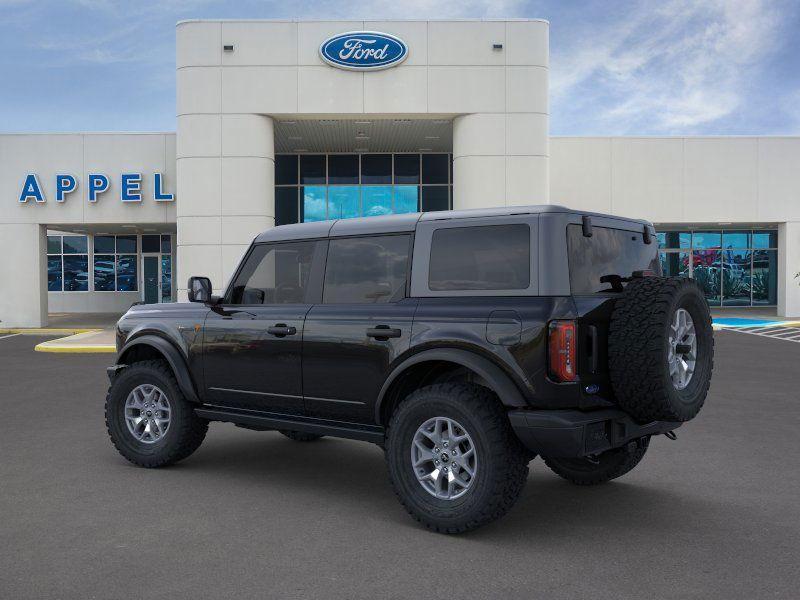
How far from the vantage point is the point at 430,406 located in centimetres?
470

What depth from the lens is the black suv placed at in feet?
14.4

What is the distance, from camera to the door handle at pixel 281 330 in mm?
5547

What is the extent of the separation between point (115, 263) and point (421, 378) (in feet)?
100

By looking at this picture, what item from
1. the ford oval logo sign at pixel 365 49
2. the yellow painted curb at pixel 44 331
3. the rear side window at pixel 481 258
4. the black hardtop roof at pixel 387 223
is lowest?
the yellow painted curb at pixel 44 331

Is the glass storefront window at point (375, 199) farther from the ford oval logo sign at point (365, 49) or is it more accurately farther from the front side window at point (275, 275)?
the front side window at point (275, 275)

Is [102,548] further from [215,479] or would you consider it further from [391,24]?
[391,24]

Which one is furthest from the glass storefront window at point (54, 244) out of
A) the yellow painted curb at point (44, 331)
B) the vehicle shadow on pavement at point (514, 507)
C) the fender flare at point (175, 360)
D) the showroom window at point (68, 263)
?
the fender flare at point (175, 360)

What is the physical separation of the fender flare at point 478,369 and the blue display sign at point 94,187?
812 inches

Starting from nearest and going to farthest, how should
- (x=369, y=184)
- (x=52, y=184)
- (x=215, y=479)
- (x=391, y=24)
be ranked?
(x=215, y=479), (x=391, y=24), (x=52, y=184), (x=369, y=184)

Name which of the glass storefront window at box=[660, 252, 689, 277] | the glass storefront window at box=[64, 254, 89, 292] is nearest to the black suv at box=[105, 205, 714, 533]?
the glass storefront window at box=[660, 252, 689, 277]

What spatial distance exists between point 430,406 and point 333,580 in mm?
1240

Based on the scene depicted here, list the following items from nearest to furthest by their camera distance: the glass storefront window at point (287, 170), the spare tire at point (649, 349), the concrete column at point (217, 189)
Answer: the spare tire at point (649, 349) < the concrete column at point (217, 189) < the glass storefront window at point (287, 170)

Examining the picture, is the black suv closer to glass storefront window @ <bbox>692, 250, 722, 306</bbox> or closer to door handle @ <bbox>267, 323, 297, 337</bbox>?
door handle @ <bbox>267, 323, 297, 337</bbox>

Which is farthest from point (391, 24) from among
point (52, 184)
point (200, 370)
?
point (200, 370)
